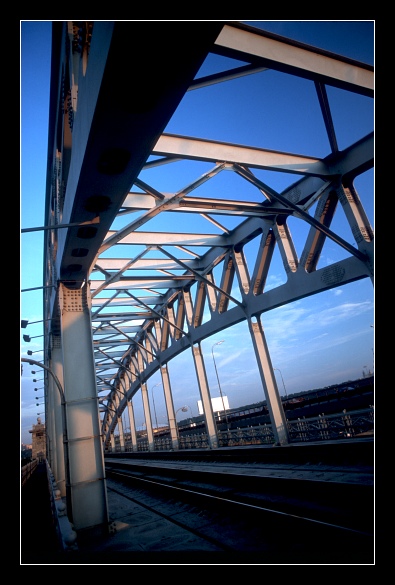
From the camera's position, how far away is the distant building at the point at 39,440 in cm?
7350

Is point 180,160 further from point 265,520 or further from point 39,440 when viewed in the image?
point 39,440

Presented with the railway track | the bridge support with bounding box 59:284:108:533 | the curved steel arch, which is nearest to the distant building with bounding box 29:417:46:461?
the curved steel arch

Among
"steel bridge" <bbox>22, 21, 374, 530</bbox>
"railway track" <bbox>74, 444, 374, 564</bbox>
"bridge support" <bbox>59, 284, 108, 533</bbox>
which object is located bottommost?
"railway track" <bbox>74, 444, 374, 564</bbox>

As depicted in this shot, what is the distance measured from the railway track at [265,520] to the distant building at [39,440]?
7399cm

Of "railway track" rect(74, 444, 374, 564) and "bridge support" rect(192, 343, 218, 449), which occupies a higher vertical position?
"bridge support" rect(192, 343, 218, 449)

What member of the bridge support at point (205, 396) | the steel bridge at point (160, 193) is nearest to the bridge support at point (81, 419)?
the steel bridge at point (160, 193)

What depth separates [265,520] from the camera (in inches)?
252

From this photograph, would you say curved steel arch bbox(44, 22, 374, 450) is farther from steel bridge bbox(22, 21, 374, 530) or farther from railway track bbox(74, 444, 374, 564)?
railway track bbox(74, 444, 374, 564)

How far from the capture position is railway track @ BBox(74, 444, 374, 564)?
4762 millimetres

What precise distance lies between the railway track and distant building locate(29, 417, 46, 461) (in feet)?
243

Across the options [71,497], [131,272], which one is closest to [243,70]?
[71,497]

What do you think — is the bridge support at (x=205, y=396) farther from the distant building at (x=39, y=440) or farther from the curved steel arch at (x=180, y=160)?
the distant building at (x=39, y=440)
